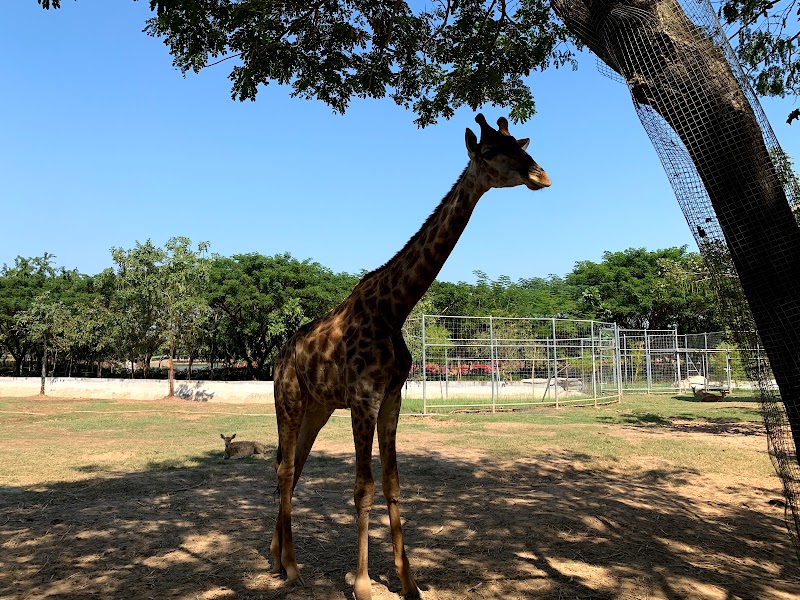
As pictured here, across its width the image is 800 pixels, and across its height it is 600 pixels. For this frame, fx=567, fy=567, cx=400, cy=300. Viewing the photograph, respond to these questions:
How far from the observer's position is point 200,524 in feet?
20.4

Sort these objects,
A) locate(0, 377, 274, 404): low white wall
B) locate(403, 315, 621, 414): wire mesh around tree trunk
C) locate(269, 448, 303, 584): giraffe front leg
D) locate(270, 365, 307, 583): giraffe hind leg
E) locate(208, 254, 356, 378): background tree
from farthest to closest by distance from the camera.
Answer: locate(208, 254, 356, 378): background tree
locate(0, 377, 274, 404): low white wall
locate(403, 315, 621, 414): wire mesh around tree trunk
locate(270, 365, 307, 583): giraffe hind leg
locate(269, 448, 303, 584): giraffe front leg

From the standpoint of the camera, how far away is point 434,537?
18.7 ft

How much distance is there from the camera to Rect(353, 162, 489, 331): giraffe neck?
424 cm

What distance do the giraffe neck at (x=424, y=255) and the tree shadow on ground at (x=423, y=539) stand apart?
2230mm

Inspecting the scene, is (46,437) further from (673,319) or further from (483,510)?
(673,319)

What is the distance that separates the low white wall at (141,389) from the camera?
25344mm

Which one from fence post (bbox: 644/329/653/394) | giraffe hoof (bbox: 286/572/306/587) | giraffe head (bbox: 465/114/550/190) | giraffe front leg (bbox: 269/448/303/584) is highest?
giraffe head (bbox: 465/114/550/190)

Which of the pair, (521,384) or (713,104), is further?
(521,384)

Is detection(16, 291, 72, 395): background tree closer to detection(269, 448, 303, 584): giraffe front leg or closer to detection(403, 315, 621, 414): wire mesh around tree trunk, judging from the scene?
detection(403, 315, 621, 414): wire mesh around tree trunk

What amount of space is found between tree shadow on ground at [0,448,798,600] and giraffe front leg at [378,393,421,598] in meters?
0.18

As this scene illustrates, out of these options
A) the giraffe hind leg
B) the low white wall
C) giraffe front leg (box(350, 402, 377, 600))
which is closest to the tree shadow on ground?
the giraffe hind leg

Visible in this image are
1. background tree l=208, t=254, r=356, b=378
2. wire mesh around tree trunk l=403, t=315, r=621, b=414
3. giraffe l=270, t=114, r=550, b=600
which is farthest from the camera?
background tree l=208, t=254, r=356, b=378

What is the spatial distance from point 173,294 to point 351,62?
21.8 m

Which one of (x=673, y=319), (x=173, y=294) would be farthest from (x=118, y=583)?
(x=673, y=319)
